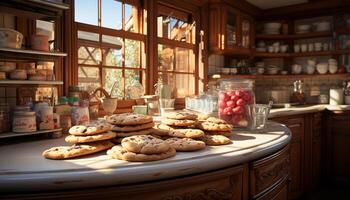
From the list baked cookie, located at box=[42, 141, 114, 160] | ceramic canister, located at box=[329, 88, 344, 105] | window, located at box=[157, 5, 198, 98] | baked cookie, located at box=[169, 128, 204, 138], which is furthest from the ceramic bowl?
baked cookie, located at box=[42, 141, 114, 160]

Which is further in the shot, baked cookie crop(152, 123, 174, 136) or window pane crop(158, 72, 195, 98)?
window pane crop(158, 72, 195, 98)

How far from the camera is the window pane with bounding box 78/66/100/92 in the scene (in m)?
2.37

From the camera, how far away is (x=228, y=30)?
12.4ft

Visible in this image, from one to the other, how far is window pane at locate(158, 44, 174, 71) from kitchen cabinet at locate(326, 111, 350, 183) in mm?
1991

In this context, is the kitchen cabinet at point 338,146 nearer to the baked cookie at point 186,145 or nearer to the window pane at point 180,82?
the window pane at point 180,82

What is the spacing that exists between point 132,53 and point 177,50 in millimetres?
672

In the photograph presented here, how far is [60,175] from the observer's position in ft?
2.79

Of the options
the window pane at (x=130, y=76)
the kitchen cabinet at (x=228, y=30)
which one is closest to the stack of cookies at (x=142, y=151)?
the window pane at (x=130, y=76)

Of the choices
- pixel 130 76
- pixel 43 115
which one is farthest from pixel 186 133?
pixel 130 76

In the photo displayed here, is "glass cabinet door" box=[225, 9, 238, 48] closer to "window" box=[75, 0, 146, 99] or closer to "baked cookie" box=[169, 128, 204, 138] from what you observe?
"window" box=[75, 0, 146, 99]

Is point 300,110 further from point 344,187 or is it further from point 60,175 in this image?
point 60,175

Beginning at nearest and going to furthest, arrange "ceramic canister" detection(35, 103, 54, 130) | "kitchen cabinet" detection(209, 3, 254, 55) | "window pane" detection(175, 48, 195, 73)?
"ceramic canister" detection(35, 103, 54, 130), "window pane" detection(175, 48, 195, 73), "kitchen cabinet" detection(209, 3, 254, 55)


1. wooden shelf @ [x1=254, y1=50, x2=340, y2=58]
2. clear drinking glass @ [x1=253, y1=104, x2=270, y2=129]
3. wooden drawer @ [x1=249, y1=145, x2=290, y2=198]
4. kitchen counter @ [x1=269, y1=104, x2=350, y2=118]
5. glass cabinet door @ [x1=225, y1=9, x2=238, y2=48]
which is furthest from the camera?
wooden shelf @ [x1=254, y1=50, x2=340, y2=58]

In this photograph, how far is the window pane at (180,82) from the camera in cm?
325
